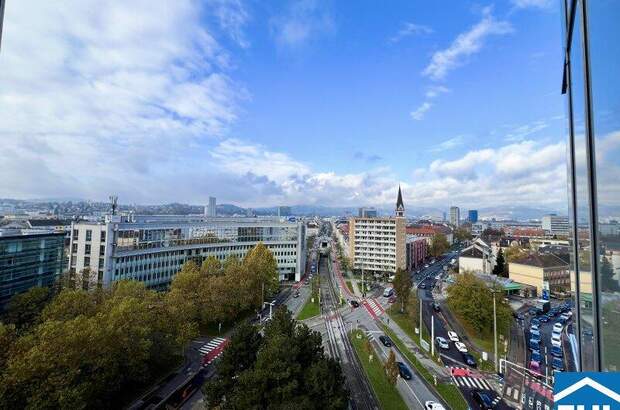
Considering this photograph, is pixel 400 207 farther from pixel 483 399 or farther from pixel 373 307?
pixel 483 399

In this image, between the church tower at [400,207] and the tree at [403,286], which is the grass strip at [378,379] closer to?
the tree at [403,286]

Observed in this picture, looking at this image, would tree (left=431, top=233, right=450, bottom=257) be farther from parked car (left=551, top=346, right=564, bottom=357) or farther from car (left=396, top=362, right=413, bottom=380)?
car (left=396, top=362, right=413, bottom=380)

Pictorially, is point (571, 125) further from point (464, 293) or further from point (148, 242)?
point (148, 242)

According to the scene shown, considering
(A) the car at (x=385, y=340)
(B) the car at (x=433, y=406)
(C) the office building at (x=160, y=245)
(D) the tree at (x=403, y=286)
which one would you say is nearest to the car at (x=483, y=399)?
(B) the car at (x=433, y=406)

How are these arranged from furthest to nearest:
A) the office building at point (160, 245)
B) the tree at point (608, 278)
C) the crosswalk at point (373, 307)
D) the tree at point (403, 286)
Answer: the crosswalk at point (373, 307) → the tree at point (403, 286) → the office building at point (160, 245) → the tree at point (608, 278)

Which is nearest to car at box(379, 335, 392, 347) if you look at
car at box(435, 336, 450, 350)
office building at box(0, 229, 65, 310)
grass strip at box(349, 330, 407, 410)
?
grass strip at box(349, 330, 407, 410)

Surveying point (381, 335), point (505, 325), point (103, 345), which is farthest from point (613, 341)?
point (505, 325)
